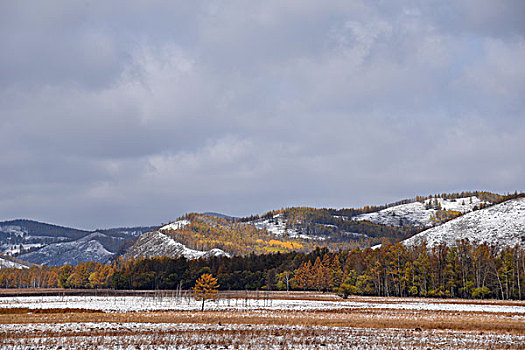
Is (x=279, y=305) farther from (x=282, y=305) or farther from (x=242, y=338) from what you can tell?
(x=242, y=338)

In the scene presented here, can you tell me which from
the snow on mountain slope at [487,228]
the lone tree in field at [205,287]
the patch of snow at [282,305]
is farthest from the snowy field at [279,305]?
the snow on mountain slope at [487,228]

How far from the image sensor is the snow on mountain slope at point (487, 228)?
161m

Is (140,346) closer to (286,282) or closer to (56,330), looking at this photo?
(56,330)

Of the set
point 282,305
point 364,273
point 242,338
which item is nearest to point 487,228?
point 364,273

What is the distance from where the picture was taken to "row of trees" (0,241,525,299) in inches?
4264

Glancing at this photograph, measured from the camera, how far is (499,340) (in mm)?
30969

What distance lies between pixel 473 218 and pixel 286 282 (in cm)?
9505

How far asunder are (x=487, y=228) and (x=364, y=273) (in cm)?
7804

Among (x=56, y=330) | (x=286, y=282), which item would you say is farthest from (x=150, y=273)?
(x=56, y=330)

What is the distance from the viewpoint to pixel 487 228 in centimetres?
17738

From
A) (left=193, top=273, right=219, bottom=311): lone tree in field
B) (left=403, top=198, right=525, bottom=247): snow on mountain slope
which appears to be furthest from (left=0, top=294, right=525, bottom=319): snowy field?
(left=403, top=198, right=525, bottom=247): snow on mountain slope

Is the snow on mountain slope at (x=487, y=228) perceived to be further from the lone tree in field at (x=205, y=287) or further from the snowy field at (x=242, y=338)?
the snowy field at (x=242, y=338)

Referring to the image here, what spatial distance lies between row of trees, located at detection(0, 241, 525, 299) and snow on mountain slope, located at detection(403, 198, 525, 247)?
13848 mm

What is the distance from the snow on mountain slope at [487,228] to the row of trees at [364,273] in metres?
13.8
